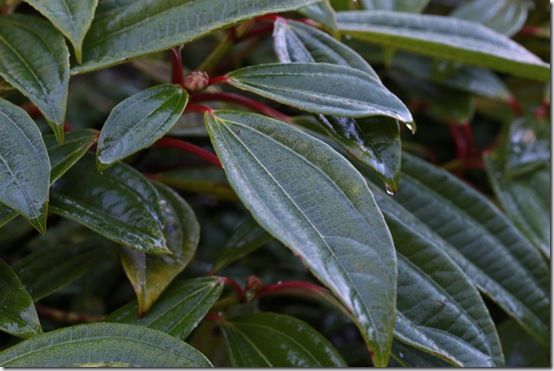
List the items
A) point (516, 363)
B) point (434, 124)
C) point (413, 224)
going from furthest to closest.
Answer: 1. point (434, 124)
2. point (516, 363)
3. point (413, 224)

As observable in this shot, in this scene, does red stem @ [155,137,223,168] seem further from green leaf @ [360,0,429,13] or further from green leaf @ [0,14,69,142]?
green leaf @ [360,0,429,13]

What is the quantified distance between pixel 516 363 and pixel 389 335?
21.5 inches

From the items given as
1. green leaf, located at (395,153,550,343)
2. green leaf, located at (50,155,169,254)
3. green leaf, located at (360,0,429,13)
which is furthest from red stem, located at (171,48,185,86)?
green leaf, located at (360,0,429,13)

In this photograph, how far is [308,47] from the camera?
33.7 inches

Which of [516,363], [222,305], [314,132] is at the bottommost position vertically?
[516,363]

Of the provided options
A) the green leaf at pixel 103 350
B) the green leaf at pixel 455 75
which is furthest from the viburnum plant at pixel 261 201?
the green leaf at pixel 455 75

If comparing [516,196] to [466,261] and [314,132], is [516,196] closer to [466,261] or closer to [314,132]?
[466,261]

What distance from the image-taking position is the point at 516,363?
104 cm

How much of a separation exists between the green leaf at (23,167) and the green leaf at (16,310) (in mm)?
94

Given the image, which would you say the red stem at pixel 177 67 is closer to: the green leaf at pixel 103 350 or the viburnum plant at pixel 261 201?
the viburnum plant at pixel 261 201

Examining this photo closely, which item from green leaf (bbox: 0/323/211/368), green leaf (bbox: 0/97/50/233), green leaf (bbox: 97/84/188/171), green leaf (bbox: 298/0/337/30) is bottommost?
green leaf (bbox: 0/323/211/368)

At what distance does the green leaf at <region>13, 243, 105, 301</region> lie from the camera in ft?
2.65

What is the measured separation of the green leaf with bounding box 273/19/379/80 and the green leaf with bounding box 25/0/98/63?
21 cm

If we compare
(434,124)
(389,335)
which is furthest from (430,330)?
(434,124)
